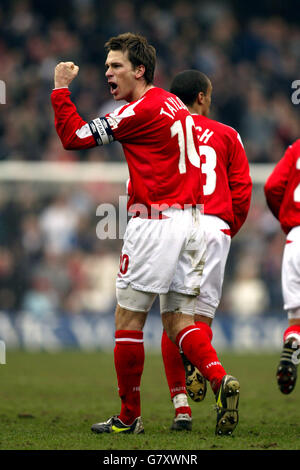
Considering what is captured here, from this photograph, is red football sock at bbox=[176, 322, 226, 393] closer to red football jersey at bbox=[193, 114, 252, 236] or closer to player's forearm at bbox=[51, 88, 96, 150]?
red football jersey at bbox=[193, 114, 252, 236]

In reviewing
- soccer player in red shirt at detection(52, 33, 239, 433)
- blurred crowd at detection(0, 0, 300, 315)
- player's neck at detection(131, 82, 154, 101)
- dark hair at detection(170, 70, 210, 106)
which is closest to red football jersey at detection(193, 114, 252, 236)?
dark hair at detection(170, 70, 210, 106)

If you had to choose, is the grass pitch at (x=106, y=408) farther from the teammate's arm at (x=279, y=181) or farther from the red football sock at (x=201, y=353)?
the teammate's arm at (x=279, y=181)

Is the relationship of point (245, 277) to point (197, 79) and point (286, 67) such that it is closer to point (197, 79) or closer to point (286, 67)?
point (286, 67)

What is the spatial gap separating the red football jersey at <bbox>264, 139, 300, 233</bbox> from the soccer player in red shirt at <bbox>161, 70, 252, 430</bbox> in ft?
0.68

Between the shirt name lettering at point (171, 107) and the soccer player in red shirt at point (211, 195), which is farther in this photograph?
the soccer player in red shirt at point (211, 195)

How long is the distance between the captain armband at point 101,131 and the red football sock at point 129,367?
1.04 metres

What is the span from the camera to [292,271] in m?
5.26

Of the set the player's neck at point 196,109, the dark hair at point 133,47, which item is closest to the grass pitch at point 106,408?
the player's neck at point 196,109

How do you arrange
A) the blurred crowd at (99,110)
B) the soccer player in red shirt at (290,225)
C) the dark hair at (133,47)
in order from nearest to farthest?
the dark hair at (133,47), the soccer player in red shirt at (290,225), the blurred crowd at (99,110)

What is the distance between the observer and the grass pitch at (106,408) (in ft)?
13.9

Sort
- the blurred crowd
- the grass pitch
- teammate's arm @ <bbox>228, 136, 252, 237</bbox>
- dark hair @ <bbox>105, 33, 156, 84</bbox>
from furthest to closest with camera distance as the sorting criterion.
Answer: the blurred crowd, teammate's arm @ <bbox>228, 136, 252, 237</bbox>, dark hair @ <bbox>105, 33, 156, 84</bbox>, the grass pitch

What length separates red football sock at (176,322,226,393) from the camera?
4.41 metres
